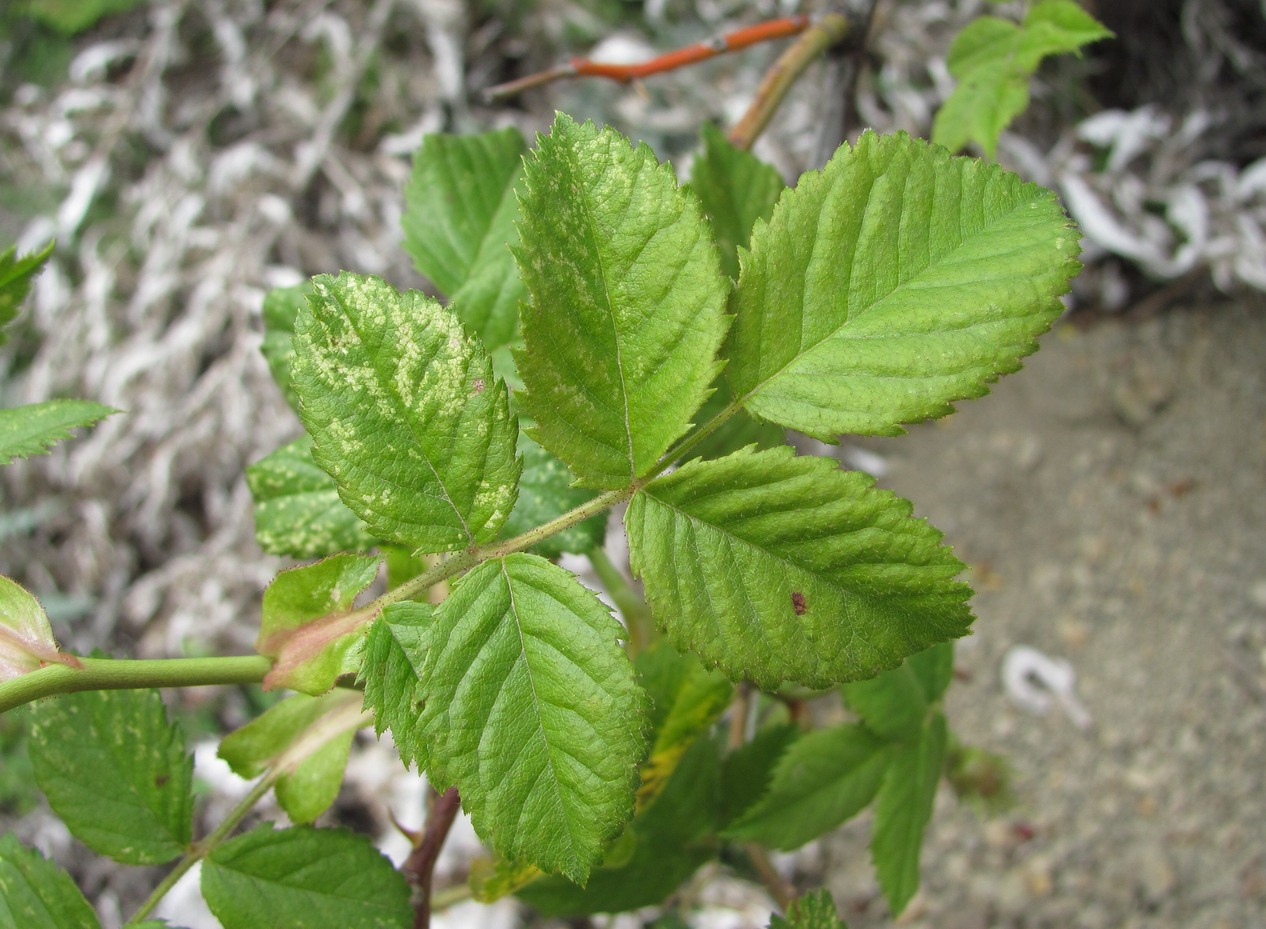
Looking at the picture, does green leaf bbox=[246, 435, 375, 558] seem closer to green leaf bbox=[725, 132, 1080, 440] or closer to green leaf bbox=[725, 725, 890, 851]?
green leaf bbox=[725, 132, 1080, 440]

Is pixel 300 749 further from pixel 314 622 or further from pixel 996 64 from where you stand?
pixel 996 64

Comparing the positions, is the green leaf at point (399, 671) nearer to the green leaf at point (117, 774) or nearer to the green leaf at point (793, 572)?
the green leaf at point (793, 572)

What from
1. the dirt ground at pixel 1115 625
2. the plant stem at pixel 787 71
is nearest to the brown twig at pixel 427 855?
the plant stem at pixel 787 71

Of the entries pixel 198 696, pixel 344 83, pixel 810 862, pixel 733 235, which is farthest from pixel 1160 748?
pixel 344 83

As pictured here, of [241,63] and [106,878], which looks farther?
[241,63]

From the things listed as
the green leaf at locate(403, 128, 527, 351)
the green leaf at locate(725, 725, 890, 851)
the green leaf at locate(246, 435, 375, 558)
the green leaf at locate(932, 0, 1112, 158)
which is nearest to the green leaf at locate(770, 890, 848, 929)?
the green leaf at locate(725, 725, 890, 851)

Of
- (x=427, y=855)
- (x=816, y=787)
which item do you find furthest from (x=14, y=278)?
(x=816, y=787)

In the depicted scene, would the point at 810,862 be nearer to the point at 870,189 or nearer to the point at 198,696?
the point at 198,696
